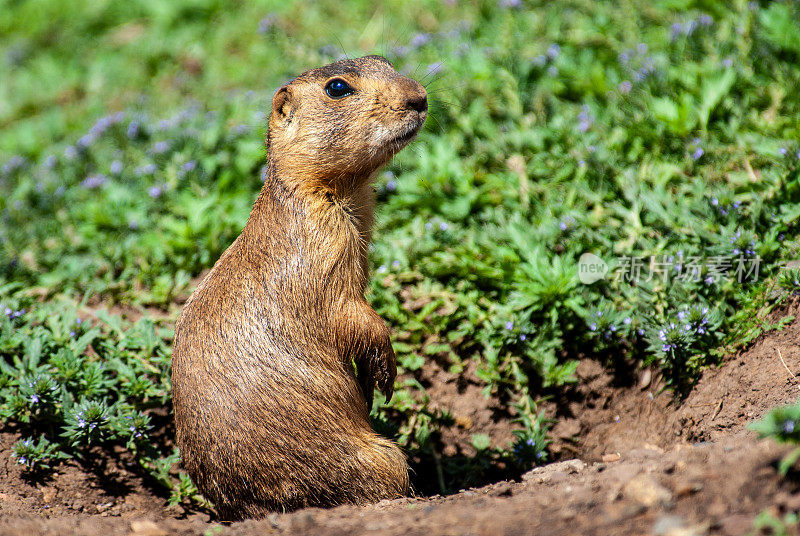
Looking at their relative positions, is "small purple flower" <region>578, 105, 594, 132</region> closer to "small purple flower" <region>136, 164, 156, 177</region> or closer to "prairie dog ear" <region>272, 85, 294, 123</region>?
"prairie dog ear" <region>272, 85, 294, 123</region>

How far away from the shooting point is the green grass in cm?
398

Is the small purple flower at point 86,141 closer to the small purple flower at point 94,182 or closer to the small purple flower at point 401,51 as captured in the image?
the small purple flower at point 94,182

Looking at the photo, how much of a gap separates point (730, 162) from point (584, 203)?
0.92m

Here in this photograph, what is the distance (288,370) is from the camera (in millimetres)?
3248

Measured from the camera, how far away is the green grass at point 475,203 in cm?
398

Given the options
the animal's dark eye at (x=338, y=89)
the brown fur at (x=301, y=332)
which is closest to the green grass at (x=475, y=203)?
the brown fur at (x=301, y=332)

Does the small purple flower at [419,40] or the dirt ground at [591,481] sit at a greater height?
the small purple flower at [419,40]

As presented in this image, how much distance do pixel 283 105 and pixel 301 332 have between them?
1187 mm

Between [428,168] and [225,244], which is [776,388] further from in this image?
[225,244]

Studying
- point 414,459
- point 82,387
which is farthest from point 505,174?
point 82,387

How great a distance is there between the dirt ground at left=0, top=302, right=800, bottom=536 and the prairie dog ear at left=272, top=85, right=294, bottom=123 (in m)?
1.70

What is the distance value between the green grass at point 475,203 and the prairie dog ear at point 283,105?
1168mm

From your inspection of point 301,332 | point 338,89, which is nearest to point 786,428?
point 301,332

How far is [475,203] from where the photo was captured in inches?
195
